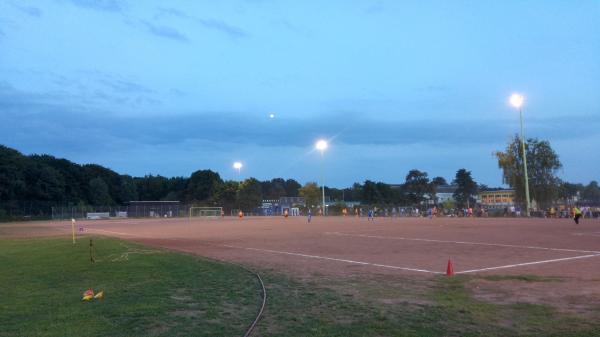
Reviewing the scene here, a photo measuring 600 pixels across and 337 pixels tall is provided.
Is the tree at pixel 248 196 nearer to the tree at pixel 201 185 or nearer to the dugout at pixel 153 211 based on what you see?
the dugout at pixel 153 211

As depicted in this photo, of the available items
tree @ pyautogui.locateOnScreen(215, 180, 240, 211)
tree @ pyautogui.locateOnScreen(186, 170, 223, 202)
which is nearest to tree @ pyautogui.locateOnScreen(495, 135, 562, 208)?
tree @ pyautogui.locateOnScreen(215, 180, 240, 211)

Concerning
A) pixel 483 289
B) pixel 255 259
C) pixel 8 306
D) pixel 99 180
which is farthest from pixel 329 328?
pixel 99 180

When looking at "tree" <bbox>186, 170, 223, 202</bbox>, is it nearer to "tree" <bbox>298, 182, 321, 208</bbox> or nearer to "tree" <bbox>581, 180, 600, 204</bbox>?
"tree" <bbox>298, 182, 321, 208</bbox>

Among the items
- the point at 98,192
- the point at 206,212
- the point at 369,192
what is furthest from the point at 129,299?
the point at 369,192

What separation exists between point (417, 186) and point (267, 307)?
12910 cm

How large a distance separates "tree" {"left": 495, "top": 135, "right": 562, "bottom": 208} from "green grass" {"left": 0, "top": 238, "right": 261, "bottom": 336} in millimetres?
64160

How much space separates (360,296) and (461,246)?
512 inches

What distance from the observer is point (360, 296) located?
33.5 ft

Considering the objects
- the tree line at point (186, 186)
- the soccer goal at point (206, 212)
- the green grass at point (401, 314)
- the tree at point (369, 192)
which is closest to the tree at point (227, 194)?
the tree line at point (186, 186)

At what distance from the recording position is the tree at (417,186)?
437 feet

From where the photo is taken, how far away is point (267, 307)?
358 inches

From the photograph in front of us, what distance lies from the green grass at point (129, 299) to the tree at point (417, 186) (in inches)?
4791

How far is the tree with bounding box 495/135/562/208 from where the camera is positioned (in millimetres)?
71375

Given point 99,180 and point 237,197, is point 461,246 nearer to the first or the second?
point 237,197
